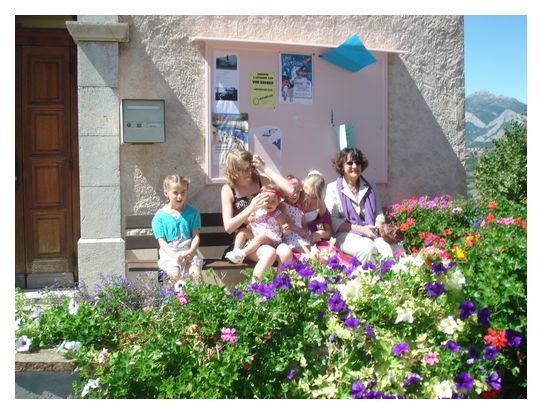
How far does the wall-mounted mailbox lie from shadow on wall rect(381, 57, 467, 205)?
2.33m

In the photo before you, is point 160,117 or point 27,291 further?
point 27,291

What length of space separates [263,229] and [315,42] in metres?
2.16

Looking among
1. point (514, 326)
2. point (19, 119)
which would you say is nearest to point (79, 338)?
point (514, 326)

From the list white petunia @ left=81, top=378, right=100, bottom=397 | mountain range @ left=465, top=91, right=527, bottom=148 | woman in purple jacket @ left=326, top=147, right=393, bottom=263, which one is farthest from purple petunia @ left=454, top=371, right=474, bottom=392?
mountain range @ left=465, top=91, right=527, bottom=148

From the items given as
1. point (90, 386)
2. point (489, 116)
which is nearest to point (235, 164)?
point (90, 386)

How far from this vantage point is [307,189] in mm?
5074

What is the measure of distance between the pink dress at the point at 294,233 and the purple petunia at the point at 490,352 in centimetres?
202

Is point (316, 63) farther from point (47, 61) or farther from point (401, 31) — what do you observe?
point (47, 61)

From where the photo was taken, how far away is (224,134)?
223 inches

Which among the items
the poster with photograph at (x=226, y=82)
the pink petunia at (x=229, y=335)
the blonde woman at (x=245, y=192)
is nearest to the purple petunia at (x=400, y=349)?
the pink petunia at (x=229, y=335)

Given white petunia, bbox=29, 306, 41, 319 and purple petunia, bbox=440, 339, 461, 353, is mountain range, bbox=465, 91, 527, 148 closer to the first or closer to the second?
purple petunia, bbox=440, 339, 461, 353

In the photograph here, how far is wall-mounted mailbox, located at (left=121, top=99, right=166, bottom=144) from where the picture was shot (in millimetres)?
5316
